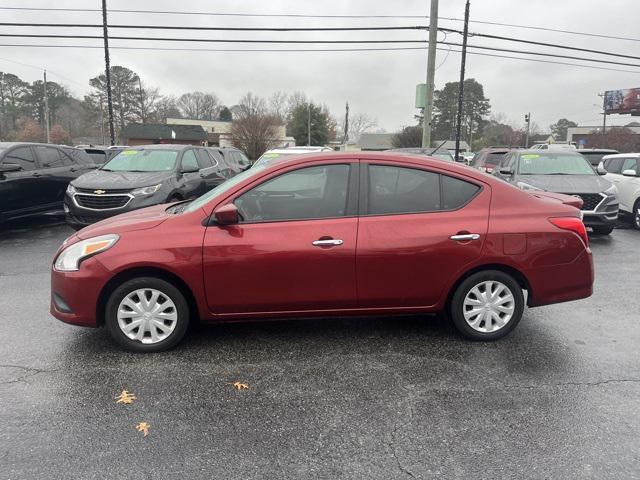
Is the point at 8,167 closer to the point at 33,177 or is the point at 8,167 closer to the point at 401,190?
the point at 33,177

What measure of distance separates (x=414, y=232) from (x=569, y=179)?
6783mm

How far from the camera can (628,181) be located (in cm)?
1091

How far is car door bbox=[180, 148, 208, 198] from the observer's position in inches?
367

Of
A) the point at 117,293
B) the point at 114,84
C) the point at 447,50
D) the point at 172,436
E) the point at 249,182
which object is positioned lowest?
the point at 172,436

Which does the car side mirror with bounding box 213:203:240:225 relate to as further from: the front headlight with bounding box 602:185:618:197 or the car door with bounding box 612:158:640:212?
the car door with bounding box 612:158:640:212

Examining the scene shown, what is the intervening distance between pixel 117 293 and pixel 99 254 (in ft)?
1.12

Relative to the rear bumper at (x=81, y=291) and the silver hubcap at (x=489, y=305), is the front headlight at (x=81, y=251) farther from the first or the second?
the silver hubcap at (x=489, y=305)

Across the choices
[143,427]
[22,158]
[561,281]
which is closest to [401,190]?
[561,281]

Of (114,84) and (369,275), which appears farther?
(114,84)

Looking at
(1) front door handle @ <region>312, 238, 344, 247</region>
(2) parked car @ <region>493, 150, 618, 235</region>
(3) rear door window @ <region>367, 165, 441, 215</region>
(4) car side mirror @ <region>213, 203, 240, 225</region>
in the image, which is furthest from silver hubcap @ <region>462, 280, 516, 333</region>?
(2) parked car @ <region>493, 150, 618, 235</region>

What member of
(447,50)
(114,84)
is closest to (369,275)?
(447,50)

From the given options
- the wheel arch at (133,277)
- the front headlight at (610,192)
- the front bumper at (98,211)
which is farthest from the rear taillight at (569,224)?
the front bumper at (98,211)

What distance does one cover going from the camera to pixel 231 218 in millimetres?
3781

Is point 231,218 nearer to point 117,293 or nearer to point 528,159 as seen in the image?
point 117,293
